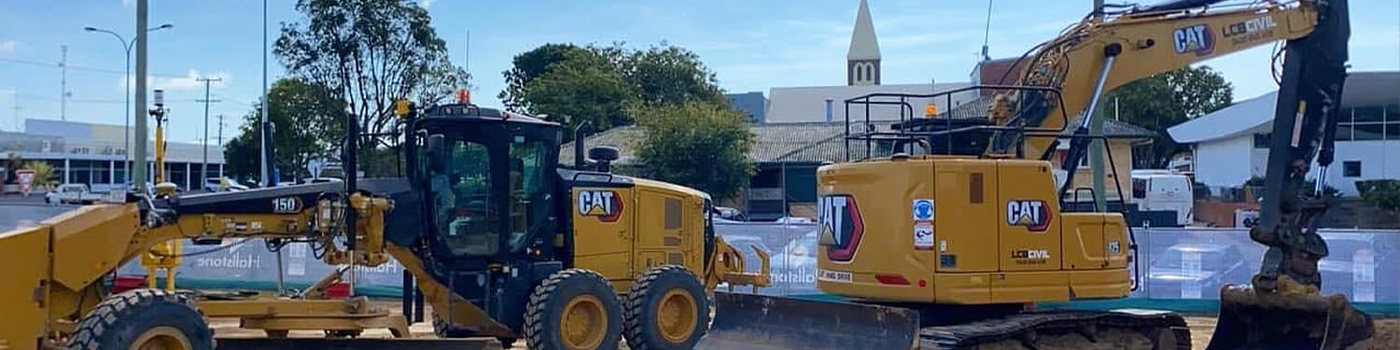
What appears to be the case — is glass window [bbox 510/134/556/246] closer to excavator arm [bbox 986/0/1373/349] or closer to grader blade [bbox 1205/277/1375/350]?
excavator arm [bbox 986/0/1373/349]

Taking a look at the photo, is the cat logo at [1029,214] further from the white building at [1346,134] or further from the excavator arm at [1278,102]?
the white building at [1346,134]

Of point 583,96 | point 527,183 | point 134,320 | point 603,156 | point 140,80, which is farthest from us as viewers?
point 583,96

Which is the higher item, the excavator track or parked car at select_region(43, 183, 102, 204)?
parked car at select_region(43, 183, 102, 204)

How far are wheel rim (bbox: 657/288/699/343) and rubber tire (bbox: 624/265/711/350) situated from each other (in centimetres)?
4

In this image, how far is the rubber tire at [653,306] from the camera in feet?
41.8

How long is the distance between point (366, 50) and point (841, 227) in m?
27.9

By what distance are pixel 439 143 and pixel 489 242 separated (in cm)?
104

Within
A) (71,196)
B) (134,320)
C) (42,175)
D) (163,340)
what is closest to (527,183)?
(163,340)

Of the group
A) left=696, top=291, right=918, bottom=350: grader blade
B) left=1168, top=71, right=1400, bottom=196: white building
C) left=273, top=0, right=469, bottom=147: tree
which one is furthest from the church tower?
left=696, top=291, right=918, bottom=350: grader blade

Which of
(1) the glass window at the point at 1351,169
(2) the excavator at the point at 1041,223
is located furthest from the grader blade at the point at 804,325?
(1) the glass window at the point at 1351,169

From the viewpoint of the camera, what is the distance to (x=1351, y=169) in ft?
161

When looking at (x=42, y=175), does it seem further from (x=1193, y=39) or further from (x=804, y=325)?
(x=1193, y=39)

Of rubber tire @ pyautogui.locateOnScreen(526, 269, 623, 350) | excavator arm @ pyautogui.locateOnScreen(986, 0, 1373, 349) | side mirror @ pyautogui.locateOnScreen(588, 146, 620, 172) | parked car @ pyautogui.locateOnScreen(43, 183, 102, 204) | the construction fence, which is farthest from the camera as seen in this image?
the construction fence

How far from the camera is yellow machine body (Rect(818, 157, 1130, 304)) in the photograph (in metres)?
10.6
